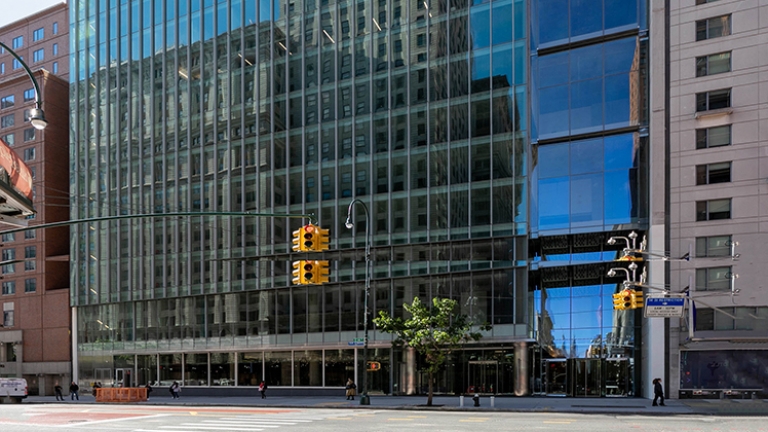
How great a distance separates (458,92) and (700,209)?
56.3 ft

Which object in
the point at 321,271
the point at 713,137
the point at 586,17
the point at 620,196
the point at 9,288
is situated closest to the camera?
the point at 321,271

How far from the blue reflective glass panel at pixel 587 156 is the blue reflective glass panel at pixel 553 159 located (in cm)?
50

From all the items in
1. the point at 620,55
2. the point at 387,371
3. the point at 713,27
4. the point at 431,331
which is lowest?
the point at 387,371

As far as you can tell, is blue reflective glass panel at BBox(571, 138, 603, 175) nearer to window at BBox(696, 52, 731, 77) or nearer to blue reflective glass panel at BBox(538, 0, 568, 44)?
window at BBox(696, 52, 731, 77)

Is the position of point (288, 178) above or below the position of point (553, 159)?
Answer: below

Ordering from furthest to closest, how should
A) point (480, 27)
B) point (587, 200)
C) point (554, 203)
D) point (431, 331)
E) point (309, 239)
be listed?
point (480, 27)
point (554, 203)
point (587, 200)
point (431, 331)
point (309, 239)

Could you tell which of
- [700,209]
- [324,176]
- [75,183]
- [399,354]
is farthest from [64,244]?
[700,209]

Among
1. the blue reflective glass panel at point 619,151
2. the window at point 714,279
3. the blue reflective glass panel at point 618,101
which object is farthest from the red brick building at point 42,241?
the window at point 714,279

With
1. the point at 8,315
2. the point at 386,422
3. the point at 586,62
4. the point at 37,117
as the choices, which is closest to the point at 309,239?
the point at 37,117

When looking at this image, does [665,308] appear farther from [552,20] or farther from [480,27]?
[480,27]

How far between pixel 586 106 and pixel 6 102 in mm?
63669

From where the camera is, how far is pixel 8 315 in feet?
247

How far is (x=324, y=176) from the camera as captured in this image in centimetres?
5306

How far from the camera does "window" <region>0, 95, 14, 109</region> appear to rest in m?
77.4
